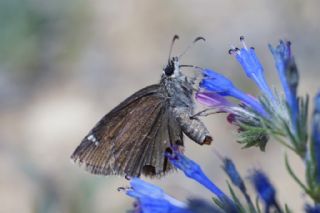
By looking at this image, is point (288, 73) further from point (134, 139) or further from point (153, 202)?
point (134, 139)

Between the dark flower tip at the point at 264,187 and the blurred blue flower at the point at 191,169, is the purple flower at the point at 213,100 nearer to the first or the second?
the blurred blue flower at the point at 191,169

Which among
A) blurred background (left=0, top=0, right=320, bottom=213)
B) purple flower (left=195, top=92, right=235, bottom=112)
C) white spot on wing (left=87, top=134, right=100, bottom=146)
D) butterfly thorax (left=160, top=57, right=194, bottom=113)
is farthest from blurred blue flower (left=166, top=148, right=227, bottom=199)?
blurred background (left=0, top=0, right=320, bottom=213)

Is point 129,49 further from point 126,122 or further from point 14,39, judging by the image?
point 126,122

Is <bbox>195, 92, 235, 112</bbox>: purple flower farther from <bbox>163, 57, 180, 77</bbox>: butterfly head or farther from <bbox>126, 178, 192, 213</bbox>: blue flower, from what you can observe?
<bbox>163, 57, 180, 77</bbox>: butterfly head

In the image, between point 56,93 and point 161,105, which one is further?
point 56,93

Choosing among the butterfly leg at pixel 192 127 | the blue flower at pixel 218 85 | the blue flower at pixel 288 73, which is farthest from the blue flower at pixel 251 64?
the butterfly leg at pixel 192 127

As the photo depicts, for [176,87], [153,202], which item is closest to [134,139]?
[176,87]

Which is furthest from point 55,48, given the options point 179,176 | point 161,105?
point 161,105
